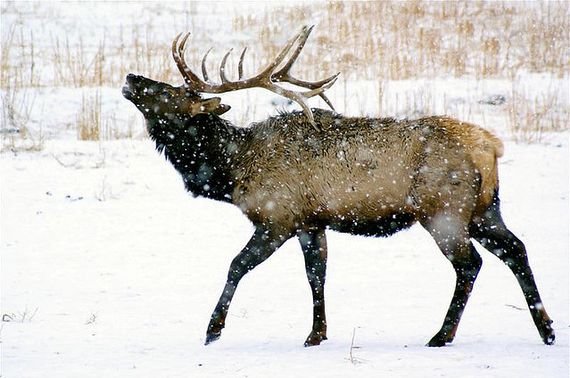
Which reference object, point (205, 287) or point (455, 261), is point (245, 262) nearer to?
point (455, 261)

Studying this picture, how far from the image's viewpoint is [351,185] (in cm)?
546

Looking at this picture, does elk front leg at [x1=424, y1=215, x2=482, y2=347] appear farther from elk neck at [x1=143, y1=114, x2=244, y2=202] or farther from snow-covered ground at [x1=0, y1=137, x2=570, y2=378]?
elk neck at [x1=143, y1=114, x2=244, y2=202]

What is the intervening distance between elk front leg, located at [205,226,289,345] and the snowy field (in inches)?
5.0

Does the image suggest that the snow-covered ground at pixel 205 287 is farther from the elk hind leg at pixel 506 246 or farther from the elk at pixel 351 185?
the elk at pixel 351 185

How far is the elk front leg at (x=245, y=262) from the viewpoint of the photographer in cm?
545

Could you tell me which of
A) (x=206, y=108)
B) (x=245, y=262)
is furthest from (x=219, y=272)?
(x=245, y=262)

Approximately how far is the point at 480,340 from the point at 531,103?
9534 mm

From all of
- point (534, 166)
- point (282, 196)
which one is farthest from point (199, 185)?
point (534, 166)

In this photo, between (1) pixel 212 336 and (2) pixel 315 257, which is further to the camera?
(2) pixel 315 257

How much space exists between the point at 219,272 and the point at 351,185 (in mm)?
2676

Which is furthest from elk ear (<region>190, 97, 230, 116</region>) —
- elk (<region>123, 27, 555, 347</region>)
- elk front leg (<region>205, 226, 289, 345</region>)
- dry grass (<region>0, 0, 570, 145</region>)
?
dry grass (<region>0, 0, 570, 145</region>)

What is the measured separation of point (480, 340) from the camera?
17.4 feet

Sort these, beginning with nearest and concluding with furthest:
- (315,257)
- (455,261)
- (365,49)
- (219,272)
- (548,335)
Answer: (548,335)
(455,261)
(315,257)
(219,272)
(365,49)

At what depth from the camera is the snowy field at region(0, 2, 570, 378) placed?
4.84m
